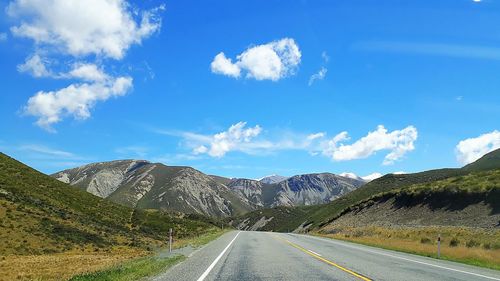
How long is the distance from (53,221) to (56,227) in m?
2.37

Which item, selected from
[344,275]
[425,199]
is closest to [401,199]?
[425,199]

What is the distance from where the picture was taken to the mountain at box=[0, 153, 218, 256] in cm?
4278

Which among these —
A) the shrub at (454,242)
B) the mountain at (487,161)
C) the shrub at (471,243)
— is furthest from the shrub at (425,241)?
the mountain at (487,161)

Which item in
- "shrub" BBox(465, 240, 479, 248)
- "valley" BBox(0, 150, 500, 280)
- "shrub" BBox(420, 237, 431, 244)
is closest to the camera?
"valley" BBox(0, 150, 500, 280)

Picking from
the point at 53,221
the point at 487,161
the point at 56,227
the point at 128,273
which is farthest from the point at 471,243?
the point at 487,161

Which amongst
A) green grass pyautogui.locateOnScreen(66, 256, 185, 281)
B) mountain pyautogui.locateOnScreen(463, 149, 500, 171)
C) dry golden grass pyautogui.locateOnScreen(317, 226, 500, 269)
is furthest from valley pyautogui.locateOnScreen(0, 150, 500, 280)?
mountain pyautogui.locateOnScreen(463, 149, 500, 171)

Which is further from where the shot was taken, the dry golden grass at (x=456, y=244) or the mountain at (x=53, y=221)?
the mountain at (x=53, y=221)

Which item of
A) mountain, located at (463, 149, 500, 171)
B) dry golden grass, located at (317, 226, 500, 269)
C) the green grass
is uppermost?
mountain, located at (463, 149, 500, 171)

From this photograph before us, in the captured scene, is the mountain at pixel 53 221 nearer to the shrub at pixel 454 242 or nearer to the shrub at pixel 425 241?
the shrub at pixel 425 241

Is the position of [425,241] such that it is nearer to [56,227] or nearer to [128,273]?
[128,273]

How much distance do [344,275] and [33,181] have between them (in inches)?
2555

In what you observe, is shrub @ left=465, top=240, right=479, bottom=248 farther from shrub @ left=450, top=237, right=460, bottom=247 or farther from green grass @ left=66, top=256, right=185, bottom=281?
green grass @ left=66, top=256, right=185, bottom=281

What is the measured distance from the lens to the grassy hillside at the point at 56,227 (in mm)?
34375

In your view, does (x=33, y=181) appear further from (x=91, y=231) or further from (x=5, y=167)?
(x=91, y=231)
